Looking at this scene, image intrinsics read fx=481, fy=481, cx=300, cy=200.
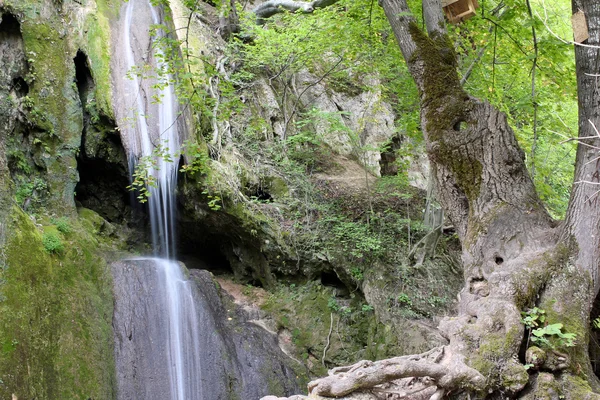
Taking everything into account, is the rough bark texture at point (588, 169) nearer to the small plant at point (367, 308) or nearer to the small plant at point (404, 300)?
the small plant at point (404, 300)

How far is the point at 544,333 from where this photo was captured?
380 cm

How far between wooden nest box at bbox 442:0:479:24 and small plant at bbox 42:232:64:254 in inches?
256

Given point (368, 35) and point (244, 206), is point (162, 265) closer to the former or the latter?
point (244, 206)

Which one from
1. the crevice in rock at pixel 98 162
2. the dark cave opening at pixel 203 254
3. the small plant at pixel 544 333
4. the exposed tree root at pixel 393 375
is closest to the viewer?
the exposed tree root at pixel 393 375

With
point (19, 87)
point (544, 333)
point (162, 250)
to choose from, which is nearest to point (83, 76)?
point (19, 87)

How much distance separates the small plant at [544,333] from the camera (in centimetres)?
374

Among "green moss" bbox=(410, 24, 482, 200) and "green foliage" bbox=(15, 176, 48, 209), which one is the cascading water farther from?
"green moss" bbox=(410, 24, 482, 200)

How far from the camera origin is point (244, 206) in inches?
385

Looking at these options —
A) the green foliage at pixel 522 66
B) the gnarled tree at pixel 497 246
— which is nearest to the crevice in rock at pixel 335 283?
the green foliage at pixel 522 66

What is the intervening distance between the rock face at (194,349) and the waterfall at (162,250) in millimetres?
18

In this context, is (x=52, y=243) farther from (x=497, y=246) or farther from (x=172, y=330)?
(x=497, y=246)

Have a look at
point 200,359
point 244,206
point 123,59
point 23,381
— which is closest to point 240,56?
point 123,59

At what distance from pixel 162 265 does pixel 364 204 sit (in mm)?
4765

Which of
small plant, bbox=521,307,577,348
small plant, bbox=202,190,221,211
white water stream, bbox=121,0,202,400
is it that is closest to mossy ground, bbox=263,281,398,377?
white water stream, bbox=121,0,202,400
